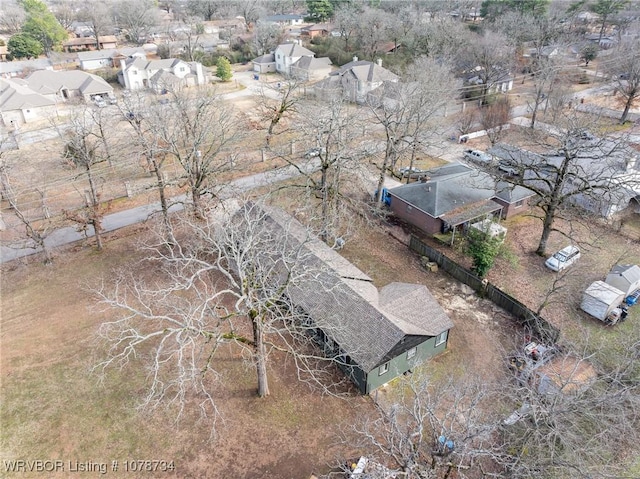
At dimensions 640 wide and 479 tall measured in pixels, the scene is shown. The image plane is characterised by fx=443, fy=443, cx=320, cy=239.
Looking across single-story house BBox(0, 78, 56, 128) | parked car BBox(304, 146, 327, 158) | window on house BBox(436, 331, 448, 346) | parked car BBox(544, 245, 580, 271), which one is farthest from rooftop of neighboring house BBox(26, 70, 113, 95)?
parked car BBox(544, 245, 580, 271)

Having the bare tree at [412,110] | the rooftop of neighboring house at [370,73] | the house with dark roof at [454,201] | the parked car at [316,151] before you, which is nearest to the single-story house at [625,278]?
the house with dark roof at [454,201]

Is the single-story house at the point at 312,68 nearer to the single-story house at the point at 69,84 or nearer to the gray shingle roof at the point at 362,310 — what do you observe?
the single-story house at the point at 69,84

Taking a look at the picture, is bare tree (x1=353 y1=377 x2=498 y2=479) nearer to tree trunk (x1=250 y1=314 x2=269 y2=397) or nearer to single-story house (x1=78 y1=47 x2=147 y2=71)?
tree trunk (x1=250 y1=314 x2=269 y2=397)

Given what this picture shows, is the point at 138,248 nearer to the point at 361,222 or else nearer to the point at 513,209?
the point at 361,222

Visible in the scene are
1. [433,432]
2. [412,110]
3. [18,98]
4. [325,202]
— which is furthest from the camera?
[18,98]

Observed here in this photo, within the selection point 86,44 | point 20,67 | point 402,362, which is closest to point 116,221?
point 402,362

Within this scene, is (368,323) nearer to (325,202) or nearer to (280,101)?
(325,202)

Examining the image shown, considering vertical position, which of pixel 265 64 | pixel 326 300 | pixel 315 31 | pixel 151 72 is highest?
pixel 315 31

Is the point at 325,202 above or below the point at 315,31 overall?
below
